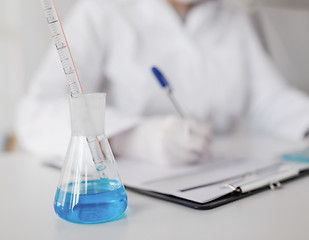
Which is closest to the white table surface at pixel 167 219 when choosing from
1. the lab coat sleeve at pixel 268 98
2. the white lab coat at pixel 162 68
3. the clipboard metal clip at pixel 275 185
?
the clipboard metal clip at pixel 275 185

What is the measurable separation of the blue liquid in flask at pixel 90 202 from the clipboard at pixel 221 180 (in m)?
0.09

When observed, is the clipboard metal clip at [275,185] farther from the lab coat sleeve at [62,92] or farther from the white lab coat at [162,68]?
the white lab coat at [162,68]

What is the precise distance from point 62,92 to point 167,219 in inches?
22.2

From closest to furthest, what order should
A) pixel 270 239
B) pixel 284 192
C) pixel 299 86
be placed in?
pixel 270 239 → pixel 284 192 → pixel 299 86

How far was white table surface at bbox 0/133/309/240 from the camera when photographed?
1.03 feet

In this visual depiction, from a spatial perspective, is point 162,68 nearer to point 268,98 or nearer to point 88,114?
point 268,98

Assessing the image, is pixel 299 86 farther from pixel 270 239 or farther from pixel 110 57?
pixel 270 239

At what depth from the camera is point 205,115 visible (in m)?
1.03

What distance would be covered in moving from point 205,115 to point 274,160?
418mm

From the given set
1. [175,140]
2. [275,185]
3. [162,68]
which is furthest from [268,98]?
[275,185]

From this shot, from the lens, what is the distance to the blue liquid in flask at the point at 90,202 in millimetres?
328

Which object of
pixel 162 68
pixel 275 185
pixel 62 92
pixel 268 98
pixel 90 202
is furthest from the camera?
pixel 268 98

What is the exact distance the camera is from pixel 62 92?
0.83 metres

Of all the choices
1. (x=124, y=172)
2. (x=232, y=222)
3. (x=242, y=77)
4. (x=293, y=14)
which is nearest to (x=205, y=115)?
(x=242, y=77)
